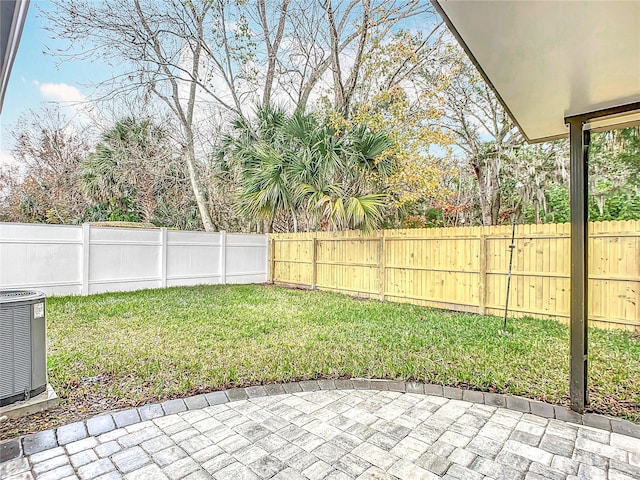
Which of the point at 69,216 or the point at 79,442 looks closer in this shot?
the point at 79,442

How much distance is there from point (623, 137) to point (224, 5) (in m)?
8.51

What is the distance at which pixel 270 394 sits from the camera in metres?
2.89

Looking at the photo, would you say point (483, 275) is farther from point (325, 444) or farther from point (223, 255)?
point (223, 255)

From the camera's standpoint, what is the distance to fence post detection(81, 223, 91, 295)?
7137 mm

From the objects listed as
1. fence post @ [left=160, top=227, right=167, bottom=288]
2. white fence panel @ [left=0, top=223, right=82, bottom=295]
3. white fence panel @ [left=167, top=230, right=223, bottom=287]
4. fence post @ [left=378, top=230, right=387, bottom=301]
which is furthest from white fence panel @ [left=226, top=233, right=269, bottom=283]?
fence post @ [left=378, top=230, right=387, bottom=301]

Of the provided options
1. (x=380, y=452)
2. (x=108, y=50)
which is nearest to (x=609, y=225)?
(x=380, y=452)

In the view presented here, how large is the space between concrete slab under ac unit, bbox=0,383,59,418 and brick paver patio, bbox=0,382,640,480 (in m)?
0.38

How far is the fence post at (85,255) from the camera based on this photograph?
7.14 m

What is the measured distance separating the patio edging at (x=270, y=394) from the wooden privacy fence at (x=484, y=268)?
2952 mm

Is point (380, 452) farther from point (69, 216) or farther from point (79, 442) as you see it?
point (69, 216)

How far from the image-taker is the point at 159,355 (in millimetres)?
3695

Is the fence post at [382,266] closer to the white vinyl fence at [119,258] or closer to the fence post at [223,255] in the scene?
the white vinyl fence at [119,258]

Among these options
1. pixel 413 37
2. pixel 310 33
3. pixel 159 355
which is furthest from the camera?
pixel 310 33

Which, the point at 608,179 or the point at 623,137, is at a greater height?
the point at 623,137
